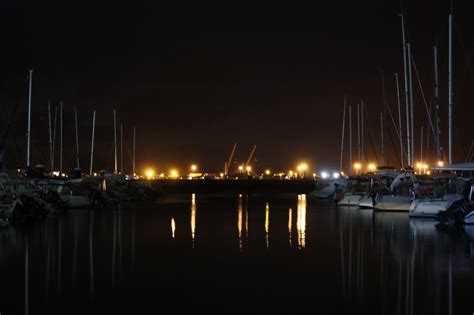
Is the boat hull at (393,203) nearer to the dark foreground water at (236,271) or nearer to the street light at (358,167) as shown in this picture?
the dark foreground water at (236,271)

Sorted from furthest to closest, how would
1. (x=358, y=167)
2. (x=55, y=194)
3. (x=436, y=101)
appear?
(x=358, y=167) → (x=55, y=194) → (x=436, y=101)

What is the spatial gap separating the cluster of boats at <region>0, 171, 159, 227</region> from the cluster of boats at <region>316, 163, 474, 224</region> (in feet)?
84.7

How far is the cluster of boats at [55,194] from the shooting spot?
41.5 meters

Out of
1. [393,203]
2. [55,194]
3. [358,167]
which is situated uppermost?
[358,167]

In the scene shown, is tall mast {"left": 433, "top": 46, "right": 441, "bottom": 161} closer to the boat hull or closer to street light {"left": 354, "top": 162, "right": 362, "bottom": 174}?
the boat hull

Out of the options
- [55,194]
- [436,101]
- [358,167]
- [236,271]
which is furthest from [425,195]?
[358,167]

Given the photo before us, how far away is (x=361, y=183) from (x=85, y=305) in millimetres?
59718

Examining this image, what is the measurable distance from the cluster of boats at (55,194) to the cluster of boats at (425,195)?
25812mm

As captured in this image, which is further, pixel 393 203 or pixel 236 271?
pixel 393 203

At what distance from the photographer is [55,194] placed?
56.8m

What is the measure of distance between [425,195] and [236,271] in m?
27.1

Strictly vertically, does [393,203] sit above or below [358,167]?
below

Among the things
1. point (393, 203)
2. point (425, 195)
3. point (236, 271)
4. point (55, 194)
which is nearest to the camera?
point (236, 271)

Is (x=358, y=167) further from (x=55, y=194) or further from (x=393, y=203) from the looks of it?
(x=55, y=194)
